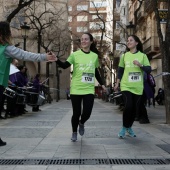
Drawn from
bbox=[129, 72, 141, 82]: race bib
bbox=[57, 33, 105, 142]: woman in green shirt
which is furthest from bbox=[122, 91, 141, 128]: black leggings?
bbox=[57, 33, 105, 142]: woman in green shirt

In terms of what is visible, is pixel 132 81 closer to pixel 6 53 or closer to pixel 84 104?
pixel 84 104

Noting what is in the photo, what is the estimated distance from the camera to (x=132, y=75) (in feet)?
24.8

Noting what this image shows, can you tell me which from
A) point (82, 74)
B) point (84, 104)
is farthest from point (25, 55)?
point (84, 104)

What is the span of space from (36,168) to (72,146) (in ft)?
5.92

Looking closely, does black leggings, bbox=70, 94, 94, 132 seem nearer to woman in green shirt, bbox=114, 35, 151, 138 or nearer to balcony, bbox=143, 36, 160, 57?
woman in green shirt, bbox=114, 35, 151, 138

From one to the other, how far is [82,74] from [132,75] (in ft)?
3.59

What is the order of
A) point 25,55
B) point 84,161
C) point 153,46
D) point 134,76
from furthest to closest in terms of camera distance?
point 153,46
point 134,76
point 25,55
point 84,161

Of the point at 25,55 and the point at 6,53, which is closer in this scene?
the point at 25,55

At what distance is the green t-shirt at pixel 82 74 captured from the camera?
7.05 m

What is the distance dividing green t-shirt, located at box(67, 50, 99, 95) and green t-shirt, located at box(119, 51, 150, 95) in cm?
79

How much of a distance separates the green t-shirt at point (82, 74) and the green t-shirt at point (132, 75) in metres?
0.79

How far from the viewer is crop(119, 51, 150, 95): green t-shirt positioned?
7.52 m

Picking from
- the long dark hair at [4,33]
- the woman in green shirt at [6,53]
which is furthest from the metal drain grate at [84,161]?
the long dark hair at [4,33]

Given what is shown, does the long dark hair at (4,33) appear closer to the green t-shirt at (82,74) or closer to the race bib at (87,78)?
the green t-shirt at (82,74)
